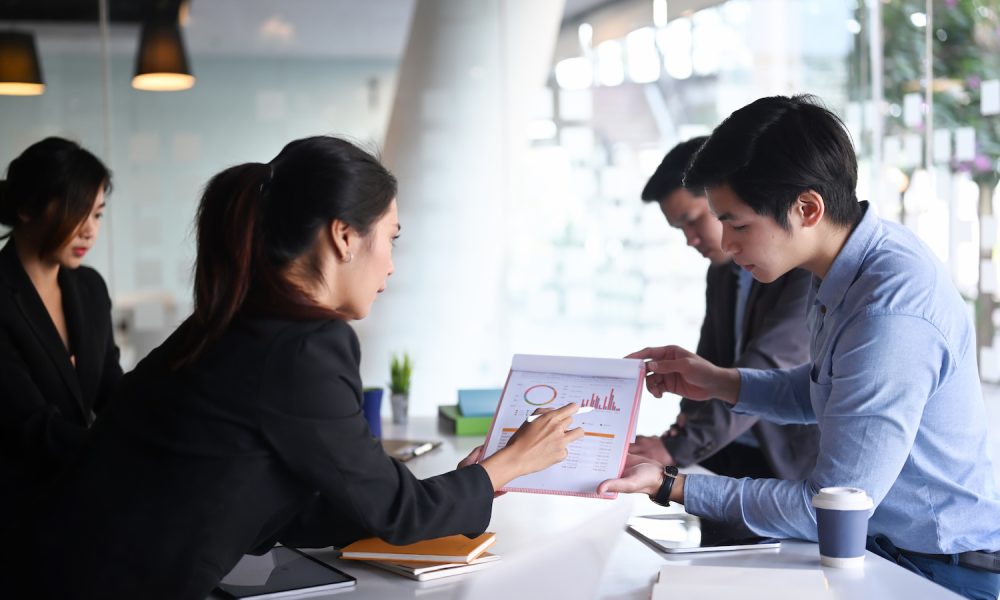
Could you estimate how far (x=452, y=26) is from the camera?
5.41 m

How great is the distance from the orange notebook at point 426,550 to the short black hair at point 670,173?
1.33 m

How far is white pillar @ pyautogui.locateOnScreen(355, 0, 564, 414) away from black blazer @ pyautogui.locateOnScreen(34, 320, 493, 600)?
154 inches

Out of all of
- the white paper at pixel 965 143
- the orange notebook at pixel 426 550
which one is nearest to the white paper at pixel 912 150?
the white paper at pixel 965 143

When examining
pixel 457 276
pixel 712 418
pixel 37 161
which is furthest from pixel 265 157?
pixel 712 418

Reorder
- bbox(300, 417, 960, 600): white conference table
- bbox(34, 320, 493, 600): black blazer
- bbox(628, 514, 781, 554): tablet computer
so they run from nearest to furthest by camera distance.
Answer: bbox(34, 320, 493, 600): black blazer
bbox(300, 417, 960, 600): white conference table
bbox(628, 514, 781, 554): tablet computer

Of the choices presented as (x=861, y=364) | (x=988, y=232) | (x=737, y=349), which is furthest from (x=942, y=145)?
(x=861, y=364)

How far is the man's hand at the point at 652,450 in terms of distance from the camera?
8.20ft

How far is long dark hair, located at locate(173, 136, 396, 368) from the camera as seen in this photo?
1.53 m

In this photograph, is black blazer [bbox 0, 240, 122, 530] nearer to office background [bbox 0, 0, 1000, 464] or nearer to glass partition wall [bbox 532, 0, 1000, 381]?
office background [bbox 0, 0, 1000, 464]

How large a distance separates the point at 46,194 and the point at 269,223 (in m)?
1.62

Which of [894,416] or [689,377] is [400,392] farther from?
[894,416]

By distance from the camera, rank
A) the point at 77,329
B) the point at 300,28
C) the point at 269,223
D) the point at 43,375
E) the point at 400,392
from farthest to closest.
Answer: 1. the point at 300,28
2. the point at 400,392
3. the point at 77,329
4. the point at 43,375
5. the point at 269,223

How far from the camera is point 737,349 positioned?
2.93 metres

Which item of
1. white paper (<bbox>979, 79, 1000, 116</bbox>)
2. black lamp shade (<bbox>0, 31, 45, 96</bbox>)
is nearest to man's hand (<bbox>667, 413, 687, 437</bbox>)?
white paper (<bbox>979, 79, 1000, 116</bbox>)
